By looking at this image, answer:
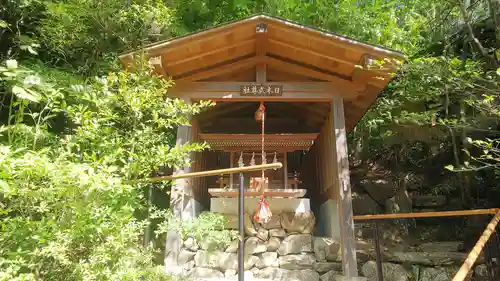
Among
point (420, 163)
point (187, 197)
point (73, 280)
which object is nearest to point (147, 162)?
point (73, 280)

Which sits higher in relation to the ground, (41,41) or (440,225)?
(41,41)

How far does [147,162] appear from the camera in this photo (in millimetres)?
3383

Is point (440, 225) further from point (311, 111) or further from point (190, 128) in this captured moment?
point (190, 128)

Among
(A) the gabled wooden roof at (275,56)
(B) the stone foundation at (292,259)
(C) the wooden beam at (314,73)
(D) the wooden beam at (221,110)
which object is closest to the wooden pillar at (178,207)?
(B) the stone foundation at (292,259)

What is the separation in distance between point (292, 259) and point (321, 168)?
7.84 feet

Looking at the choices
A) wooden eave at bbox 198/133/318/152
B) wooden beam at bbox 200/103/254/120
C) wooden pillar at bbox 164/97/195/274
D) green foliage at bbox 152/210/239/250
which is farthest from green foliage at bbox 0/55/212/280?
wooden beam at bbox 200/103/254/120

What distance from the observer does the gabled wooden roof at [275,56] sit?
5078 millimetres

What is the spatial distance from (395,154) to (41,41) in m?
9.63

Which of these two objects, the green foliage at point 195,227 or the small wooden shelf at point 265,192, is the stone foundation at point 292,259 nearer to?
the small wooden shelf at point 265,192

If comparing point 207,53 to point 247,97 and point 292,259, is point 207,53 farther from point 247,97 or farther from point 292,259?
point 292,259

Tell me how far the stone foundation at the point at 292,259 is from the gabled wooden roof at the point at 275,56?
7.88ft

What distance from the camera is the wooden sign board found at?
18.7ft

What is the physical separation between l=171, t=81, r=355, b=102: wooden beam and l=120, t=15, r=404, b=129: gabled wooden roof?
10cm

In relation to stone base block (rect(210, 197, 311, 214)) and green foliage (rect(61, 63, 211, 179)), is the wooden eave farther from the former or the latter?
green foliage (rect(61, 63, 211, 179))
